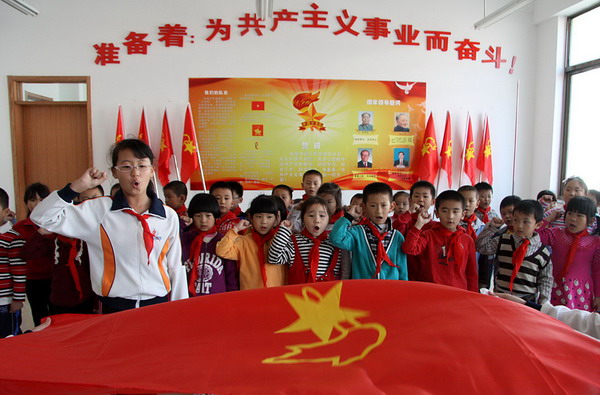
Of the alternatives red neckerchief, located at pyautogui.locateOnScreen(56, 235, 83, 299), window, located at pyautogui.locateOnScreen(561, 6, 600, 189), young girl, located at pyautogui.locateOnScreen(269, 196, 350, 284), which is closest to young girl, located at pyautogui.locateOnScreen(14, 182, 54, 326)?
red neckerchief, located at pyautogui.locateOnScreen(56, 235, 83, 299)

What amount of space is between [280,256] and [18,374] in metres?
1.31

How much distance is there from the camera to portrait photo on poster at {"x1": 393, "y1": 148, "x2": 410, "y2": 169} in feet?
15.6

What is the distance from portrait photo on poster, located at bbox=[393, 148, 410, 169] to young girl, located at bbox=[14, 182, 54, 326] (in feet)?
12.4

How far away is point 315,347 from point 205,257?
3.98ft

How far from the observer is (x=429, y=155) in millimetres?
4641

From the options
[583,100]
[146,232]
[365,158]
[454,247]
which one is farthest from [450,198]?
[583,100]

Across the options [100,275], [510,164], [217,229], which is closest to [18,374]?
[100,275]

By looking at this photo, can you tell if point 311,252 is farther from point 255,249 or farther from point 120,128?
point 120,128

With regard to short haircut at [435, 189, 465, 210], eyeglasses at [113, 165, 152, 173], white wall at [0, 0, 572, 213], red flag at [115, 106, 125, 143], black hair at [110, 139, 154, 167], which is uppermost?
white wall at [0, 0, 572, 213]

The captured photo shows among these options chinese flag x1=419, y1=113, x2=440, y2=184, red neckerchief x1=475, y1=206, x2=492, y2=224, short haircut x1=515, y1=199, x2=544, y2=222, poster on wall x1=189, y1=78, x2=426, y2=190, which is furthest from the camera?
chinese flag x1=419, y1=113, x2=440, y2=184

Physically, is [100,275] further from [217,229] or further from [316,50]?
[316,50]

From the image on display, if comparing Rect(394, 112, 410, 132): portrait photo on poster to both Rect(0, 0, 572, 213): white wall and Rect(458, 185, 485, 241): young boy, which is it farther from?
Rect(458, 185, 485, 241): young boy

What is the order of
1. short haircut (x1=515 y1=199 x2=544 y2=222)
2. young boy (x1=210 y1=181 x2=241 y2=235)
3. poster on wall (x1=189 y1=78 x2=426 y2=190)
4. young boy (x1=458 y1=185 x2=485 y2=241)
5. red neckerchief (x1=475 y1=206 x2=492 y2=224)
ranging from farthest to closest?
1. poster on wall (x1=189 y1=78 x2=426 y2=190)
2. red neckerchief (x1=475 y1=206 x2=492 y2=224)
3. young boy (x1=458 y1=185 x2=485 y2=241)
4. young boy (x1=210 y1=181 x2=241 y2=235)
5. short haircut (x1=515 y1=199 x2=544 y2=222)

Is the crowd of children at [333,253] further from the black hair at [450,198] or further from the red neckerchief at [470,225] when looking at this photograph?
the red neckerchief at [470,225]
